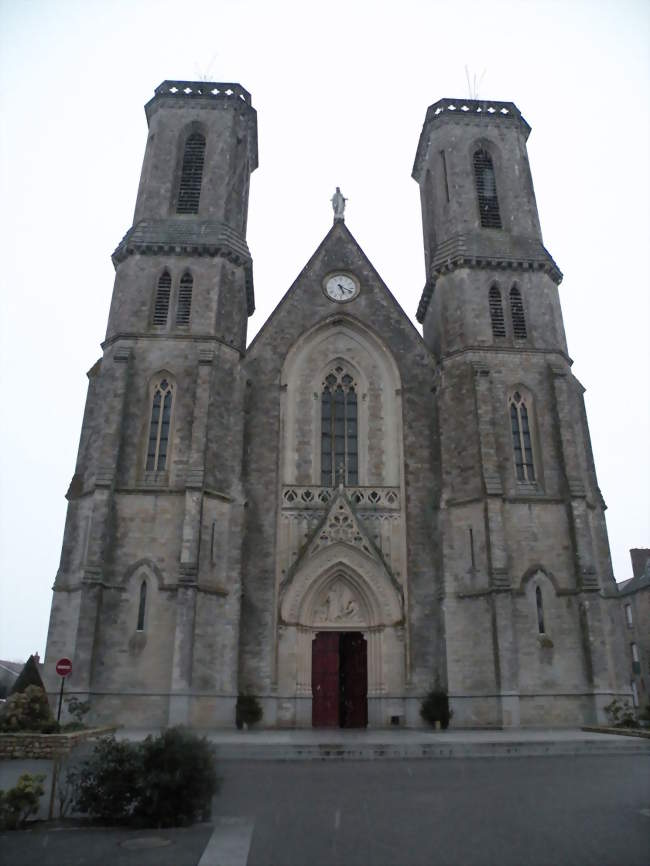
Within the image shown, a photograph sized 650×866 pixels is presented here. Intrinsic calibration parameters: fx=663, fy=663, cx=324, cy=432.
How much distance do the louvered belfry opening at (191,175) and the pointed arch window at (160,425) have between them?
8.01m

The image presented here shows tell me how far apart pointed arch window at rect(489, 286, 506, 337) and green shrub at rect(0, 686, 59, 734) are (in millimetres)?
18745

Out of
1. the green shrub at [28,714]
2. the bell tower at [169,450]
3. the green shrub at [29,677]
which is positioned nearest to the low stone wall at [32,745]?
the green shrub at [28,714]

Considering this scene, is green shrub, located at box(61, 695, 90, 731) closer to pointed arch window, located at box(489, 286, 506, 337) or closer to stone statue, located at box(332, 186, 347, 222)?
pointed arch window, located at box(489, 286, 506, 337)

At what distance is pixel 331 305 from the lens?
25.8 m

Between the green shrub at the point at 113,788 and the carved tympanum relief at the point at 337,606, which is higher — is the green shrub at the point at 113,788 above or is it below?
below

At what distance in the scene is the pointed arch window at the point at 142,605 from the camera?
19.6 m

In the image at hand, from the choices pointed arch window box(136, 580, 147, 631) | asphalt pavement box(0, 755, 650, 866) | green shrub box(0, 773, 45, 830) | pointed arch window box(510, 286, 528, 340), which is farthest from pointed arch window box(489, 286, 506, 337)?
green shrub box(0, 773, 45, 830)

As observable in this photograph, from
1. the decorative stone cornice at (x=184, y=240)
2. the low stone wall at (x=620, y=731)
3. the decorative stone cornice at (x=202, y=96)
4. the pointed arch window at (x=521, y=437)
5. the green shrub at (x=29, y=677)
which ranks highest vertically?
the decorative stone cornice at (x=202, y=96)

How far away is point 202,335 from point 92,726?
1281 cm

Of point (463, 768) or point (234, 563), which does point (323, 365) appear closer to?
point (234, 563)

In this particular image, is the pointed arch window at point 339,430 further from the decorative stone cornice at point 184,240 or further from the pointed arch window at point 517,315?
the pointed arch window at point 517,315

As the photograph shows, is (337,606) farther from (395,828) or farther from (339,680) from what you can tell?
(395,828)

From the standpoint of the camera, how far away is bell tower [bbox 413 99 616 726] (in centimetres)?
1997

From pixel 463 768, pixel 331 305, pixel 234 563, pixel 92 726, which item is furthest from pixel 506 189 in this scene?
pixel 92 726
